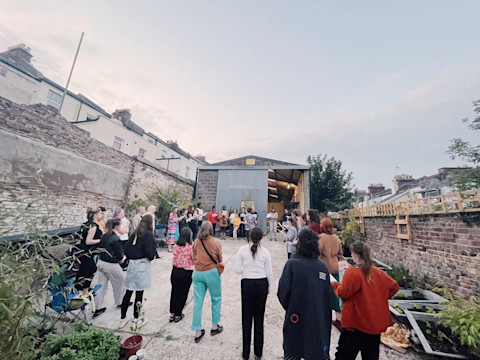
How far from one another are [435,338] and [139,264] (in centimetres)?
500

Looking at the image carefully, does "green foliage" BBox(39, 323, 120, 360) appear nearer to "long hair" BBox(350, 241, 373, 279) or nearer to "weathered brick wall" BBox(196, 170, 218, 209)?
"long hair" BBox(350, 241, 373, 279)

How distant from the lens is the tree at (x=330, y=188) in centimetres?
1652

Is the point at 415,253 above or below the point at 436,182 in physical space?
below

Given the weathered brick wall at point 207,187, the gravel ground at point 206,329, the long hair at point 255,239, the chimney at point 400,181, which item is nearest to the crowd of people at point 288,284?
the long hair at point 255,239

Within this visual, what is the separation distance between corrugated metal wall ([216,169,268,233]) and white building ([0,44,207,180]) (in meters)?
6.41

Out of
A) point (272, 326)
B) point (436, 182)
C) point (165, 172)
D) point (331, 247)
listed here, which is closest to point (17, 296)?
point (272, 326)

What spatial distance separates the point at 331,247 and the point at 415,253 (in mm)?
4026

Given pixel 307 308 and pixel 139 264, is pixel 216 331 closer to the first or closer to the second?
pixel 139 264

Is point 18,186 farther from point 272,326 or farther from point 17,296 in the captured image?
point 272,326

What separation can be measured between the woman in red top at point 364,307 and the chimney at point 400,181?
2382cm

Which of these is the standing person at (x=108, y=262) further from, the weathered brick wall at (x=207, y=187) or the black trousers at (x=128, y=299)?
the weathered brick wall at (x=207, y=187)

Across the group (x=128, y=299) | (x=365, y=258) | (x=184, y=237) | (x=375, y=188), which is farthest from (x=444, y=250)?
(x=375, y=188)

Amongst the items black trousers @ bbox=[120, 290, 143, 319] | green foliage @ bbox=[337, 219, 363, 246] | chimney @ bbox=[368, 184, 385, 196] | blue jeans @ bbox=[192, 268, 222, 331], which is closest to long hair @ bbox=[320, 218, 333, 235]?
blue jeans @ bbox=[192, 268, 222, 331]

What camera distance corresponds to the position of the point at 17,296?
1.68m
